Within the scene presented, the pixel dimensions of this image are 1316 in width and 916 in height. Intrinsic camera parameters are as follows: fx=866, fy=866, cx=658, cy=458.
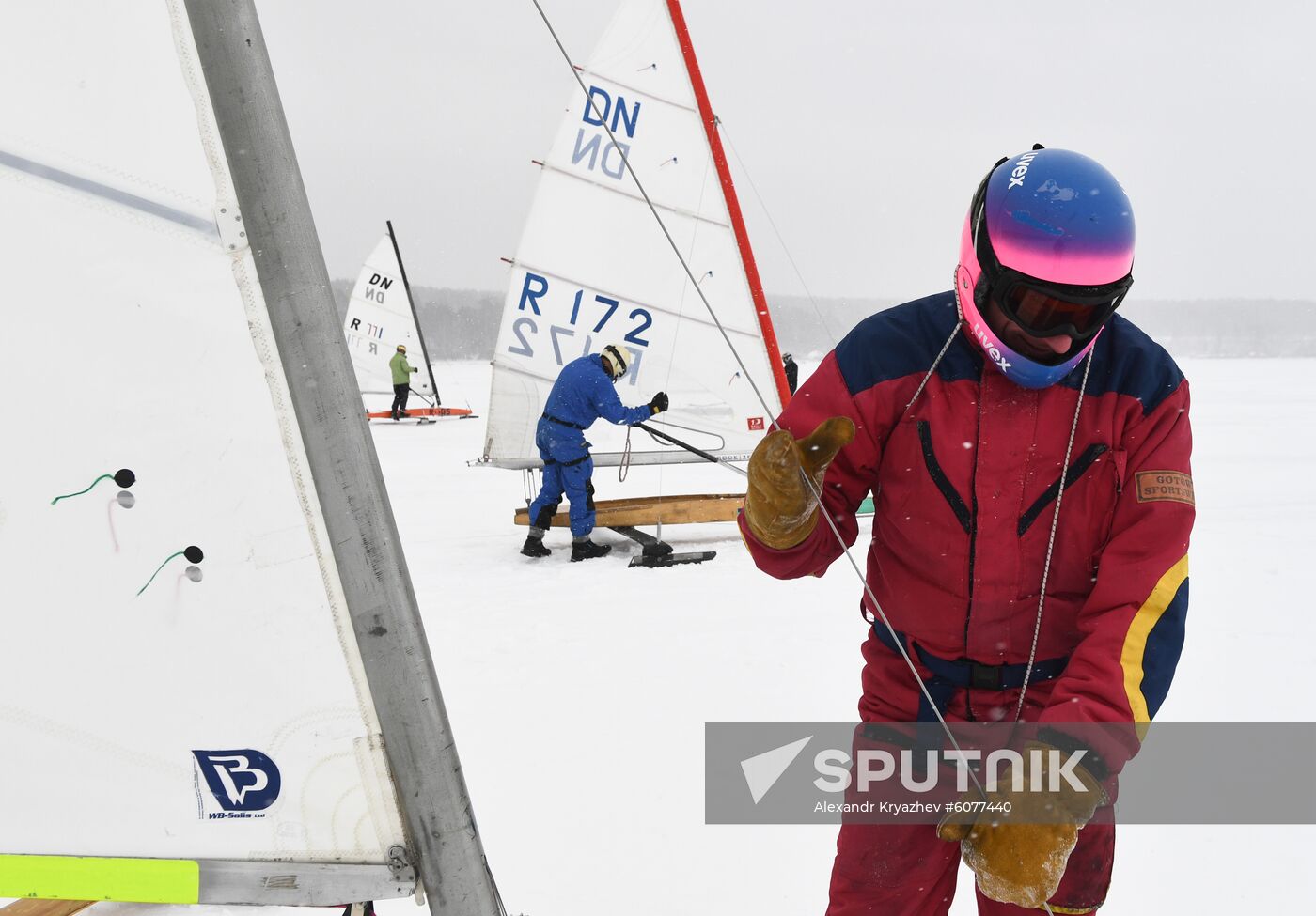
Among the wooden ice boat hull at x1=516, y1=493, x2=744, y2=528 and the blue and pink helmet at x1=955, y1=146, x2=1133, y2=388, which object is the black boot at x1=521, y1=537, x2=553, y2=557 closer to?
the wooden ice boat hull at x1=516, y1=493, x2=744, y2=528

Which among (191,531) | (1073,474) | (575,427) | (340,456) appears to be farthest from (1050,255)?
(575,427)

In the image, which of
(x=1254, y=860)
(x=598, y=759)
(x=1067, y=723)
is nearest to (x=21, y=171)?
(x=1067, y=723)

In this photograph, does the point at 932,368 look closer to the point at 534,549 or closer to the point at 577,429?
the point at 577,429

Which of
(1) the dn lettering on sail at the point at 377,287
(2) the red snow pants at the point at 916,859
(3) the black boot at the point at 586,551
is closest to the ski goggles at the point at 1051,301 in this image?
(2) the red snow pants at the point at 916,859

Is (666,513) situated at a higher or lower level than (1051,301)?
lower

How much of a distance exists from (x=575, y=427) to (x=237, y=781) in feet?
16.1

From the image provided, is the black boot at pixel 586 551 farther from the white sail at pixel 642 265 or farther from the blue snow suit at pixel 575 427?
the white sail at pixel 642 265

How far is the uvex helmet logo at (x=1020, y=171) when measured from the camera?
1292mm

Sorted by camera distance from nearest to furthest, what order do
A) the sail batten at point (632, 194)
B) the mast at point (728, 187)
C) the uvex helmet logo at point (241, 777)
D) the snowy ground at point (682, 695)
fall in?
the uvex helmet logo at point (241, 777) → the snowy ground at point (682, 695) → the mast at point (728, 187) → the sail batten at point (632, 194)

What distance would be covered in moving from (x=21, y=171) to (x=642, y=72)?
19.1 ft

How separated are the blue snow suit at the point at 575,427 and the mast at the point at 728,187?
126 centimetres

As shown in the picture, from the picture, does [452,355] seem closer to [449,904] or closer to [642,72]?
[642,72]

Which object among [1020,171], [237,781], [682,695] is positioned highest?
[1020,171]

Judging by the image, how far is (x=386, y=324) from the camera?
18.0 metres
